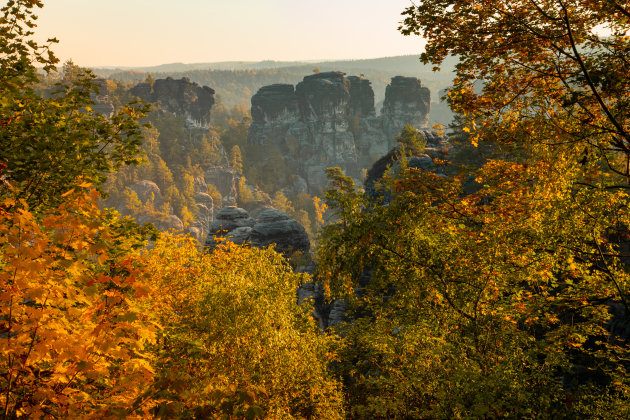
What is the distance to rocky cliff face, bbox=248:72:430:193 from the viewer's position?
359 ft

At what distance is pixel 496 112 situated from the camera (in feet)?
23.4

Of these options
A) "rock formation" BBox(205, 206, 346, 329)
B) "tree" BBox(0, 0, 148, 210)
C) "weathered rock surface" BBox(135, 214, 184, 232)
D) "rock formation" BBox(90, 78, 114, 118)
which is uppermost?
"rock formation" BBox(90, 78, 114, 118)

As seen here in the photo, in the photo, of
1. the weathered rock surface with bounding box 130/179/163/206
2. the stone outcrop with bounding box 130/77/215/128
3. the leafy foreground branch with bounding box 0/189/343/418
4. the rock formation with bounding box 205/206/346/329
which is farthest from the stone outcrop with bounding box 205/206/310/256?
the stone outcrop with bounding box 130/77/215/128

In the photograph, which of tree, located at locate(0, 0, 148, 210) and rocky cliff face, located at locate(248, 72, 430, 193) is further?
rocky cliff face, located at locate(248, 72, 430, 193)

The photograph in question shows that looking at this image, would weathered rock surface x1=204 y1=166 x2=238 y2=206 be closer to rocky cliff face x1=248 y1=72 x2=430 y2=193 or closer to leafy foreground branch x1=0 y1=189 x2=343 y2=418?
rocky cliff face x1=248 y1=72 x2=430 y2=193

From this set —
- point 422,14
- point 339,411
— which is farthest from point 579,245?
point 339,411

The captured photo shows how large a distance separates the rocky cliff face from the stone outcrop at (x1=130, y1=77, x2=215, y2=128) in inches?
638

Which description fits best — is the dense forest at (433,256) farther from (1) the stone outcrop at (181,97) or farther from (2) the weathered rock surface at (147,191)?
A: (1) the stone outcrop at (181,97)

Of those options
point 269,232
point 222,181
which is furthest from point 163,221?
point 269,232

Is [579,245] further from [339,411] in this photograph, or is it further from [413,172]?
[339,411]

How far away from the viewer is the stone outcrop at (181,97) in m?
96.2

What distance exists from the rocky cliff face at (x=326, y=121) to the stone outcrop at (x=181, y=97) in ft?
53.2

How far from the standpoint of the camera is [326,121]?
363ft

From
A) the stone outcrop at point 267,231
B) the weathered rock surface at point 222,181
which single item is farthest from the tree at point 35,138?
the weathered rock surface at point 222,181
